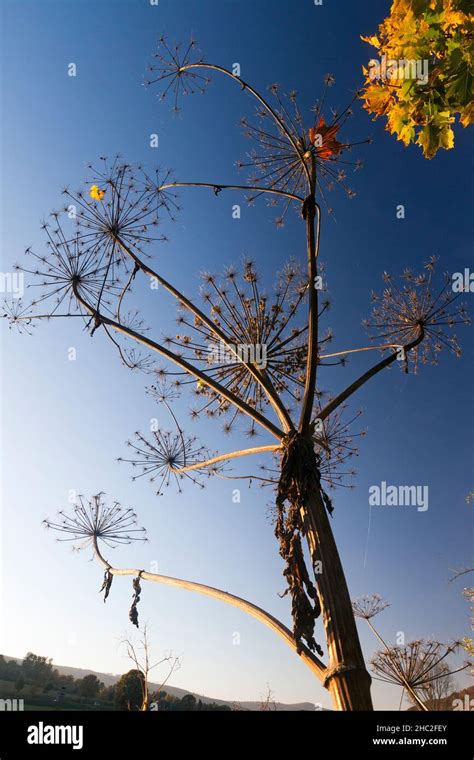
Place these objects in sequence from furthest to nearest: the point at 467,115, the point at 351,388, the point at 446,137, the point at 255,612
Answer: the point at 351,388, the point at 255,612, the point at 446,137, the point at 467,115

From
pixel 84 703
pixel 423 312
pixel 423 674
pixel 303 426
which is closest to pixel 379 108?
pixel 303 426

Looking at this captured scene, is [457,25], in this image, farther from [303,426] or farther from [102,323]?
[102,323]

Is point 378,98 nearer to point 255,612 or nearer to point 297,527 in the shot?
point 297,527

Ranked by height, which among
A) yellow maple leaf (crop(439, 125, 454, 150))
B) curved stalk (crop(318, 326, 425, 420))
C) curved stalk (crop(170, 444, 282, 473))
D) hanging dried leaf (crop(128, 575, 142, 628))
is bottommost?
hanging dried leaf (crop(128, 575, 142, 628))

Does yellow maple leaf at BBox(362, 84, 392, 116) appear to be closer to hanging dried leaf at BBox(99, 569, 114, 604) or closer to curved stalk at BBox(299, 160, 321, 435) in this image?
curved stalk at BBox(299, 160, 321, 435)

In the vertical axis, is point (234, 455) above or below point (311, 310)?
below

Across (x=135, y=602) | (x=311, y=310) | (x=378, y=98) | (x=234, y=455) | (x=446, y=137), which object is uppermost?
(x=378, y=98)

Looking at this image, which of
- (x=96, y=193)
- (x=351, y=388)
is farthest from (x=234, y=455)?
(x=96, y=193)

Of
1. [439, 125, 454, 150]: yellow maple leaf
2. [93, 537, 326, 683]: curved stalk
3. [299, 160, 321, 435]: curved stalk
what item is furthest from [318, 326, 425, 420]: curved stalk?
[439, 125, 454, 150]: yellow maple leaf

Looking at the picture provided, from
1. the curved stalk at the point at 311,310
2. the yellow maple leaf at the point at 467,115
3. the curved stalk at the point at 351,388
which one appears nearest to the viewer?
the yellow maple leaf at the point at 467,115

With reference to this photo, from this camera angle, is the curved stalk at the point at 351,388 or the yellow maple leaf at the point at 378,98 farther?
the curved stalk at the point at 351,388

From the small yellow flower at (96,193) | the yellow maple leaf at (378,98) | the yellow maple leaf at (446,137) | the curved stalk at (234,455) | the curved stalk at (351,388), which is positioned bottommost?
the curved stalk at (234,455)

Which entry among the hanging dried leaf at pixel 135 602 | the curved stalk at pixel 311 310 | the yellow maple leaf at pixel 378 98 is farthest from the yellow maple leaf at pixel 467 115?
the hanging dried leaf at pixel 135 602

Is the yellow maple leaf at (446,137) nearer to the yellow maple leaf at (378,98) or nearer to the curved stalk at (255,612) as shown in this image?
the yellow maple leaf at (378,98)
